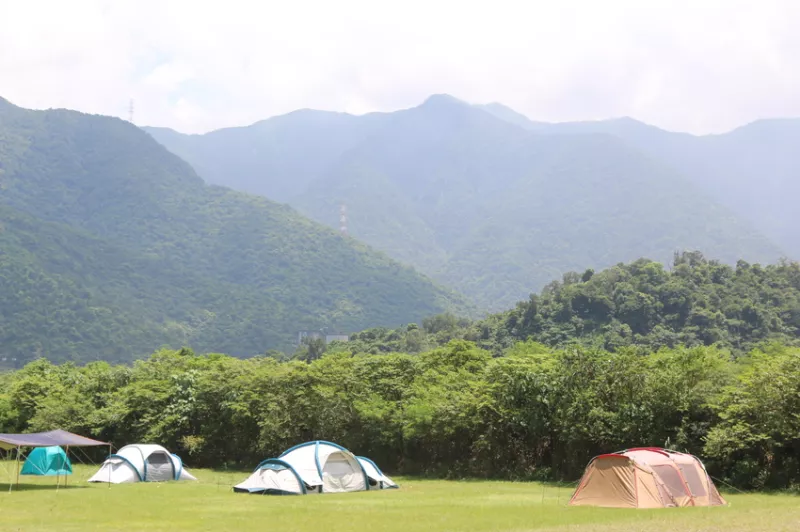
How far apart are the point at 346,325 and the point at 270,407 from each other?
116669mm

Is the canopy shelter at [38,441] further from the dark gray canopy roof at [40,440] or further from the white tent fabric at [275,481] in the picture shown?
the white tent fabric at [275,481]

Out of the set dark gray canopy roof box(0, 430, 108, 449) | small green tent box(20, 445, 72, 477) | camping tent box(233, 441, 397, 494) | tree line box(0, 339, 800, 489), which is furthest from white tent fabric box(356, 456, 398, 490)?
small green tent box(20, 445, 72, 477)

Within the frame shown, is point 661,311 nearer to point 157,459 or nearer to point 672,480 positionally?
point 157,459

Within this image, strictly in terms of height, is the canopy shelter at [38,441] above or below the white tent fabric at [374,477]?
above

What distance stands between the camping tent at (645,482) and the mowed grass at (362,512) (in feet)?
2.13

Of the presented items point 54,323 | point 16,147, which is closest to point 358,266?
point 54,323

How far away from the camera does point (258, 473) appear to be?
27797mm

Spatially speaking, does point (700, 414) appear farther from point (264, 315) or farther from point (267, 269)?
point (267, 269)

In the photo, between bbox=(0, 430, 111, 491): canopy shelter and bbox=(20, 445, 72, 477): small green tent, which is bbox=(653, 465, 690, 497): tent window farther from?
bbox=(20, 445, 72, 477): small green tent

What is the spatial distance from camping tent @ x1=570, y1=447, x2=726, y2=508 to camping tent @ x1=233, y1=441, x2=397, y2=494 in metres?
8.17

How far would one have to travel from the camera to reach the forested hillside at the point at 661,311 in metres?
68.4

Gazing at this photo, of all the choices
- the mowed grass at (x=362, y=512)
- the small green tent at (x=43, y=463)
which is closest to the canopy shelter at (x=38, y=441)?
the mowed grass at (x=362, y=512)

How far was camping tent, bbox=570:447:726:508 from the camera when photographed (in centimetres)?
2225

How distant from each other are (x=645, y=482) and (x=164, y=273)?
146 meters
